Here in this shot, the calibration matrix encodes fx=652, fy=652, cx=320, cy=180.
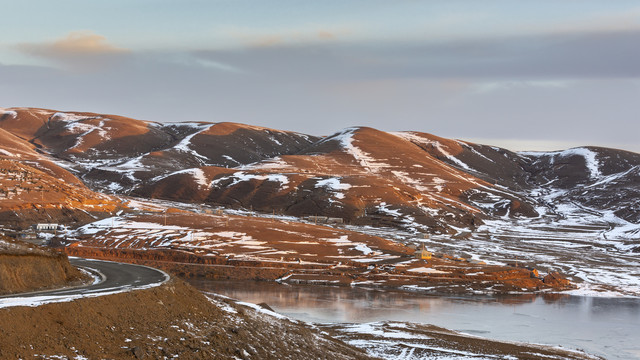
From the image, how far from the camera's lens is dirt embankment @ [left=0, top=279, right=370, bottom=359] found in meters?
21.7

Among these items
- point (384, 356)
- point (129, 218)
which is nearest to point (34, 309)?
point (384, 356)

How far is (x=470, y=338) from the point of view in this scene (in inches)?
2009

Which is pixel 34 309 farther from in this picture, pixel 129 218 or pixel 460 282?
pixel 129 218

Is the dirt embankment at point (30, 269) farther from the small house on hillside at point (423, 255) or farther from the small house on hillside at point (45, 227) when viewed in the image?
the small house on hillside at point (45, 227)

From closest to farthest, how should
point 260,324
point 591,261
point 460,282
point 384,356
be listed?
point 260,324 → point 384,356 → point 460,282 → point 591,261

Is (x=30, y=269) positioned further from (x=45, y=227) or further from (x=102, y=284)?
(x=45, y=227)

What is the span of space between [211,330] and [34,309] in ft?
29.8

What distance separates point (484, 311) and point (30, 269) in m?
56.1

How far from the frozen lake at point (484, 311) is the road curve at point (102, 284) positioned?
2289 cm

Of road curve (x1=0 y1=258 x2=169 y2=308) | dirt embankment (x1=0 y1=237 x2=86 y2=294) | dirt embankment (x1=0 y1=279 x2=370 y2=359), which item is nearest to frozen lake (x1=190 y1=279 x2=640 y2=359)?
road curve (x1=0 y1=258 x2=169 y2=308)

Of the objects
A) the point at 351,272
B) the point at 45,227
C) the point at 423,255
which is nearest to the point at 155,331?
the point at 351,272

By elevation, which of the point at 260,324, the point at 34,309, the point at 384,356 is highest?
the point at 34,309

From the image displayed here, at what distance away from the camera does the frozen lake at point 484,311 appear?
6112 cm

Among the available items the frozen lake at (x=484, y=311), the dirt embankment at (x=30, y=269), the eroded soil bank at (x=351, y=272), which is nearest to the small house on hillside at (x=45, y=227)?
the eroded soil bank at (x=351, y=272)
